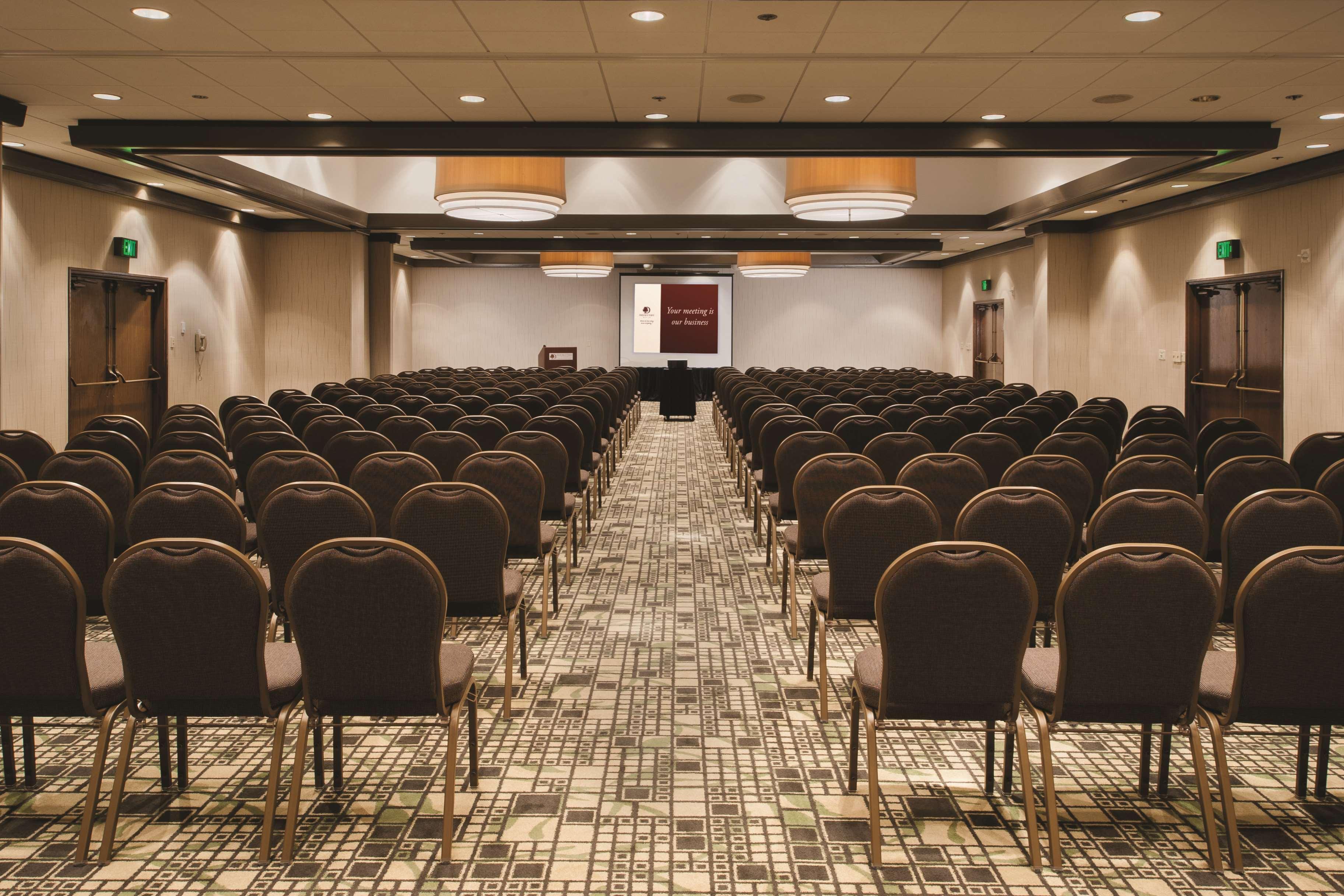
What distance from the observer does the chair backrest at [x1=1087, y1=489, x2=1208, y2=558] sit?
4672mm

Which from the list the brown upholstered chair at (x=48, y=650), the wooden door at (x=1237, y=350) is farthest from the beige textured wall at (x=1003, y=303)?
the brown upholstered chair at (x=48, y=650)

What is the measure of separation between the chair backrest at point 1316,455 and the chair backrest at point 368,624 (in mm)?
6035

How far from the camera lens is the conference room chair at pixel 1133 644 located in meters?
3.23

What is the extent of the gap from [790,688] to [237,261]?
1534 centimetres

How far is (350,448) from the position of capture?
7270 millimetres

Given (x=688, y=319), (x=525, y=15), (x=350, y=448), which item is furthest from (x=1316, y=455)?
(x=688, y=319)

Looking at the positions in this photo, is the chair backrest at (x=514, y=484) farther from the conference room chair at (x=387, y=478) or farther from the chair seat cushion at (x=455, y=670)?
the chair seat cushion at (x=455, y=670)

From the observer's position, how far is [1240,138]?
9.68 metres

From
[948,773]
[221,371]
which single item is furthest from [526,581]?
[221,371]

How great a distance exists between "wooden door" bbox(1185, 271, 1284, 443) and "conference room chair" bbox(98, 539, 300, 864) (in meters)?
12.6

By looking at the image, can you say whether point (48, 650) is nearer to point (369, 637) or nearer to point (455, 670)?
point (369, 637)

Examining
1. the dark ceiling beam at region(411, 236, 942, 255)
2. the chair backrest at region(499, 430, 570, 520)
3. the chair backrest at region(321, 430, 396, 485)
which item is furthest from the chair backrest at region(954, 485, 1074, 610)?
the dark ceiling beam at region(411, 236, 942, 255)

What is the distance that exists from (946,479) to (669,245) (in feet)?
52.8

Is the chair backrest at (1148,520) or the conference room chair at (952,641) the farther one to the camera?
the chair backrest at (1148,520)
